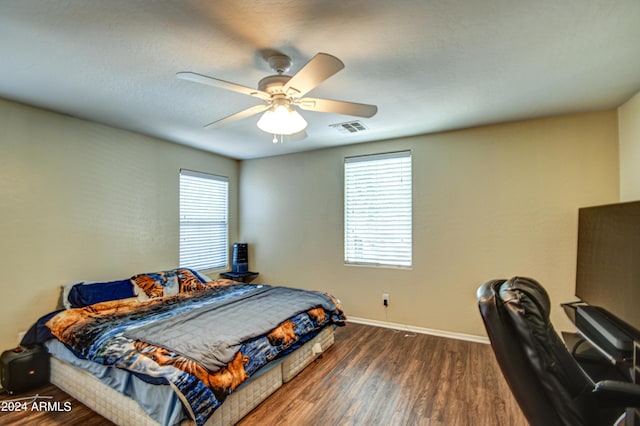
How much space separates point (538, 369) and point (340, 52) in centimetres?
193

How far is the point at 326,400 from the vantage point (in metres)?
2.28

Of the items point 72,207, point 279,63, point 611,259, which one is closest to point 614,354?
point 611,259

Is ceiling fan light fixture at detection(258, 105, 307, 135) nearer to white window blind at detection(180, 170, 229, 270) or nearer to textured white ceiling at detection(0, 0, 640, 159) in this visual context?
textured white ceiling at detection(0, 0, 640, 159)

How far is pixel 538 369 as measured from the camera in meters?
0.98

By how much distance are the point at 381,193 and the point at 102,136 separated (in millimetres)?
3405

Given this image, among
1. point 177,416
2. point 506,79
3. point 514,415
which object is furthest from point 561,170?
point 177,416

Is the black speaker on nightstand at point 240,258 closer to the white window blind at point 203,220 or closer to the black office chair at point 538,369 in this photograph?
the white window blind at point 203,220

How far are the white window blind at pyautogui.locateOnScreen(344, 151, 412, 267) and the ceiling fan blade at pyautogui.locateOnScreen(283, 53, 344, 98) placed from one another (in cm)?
233

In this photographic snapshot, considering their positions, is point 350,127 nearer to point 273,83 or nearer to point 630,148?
point 273,83

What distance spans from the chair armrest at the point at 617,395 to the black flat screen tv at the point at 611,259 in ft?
3.36

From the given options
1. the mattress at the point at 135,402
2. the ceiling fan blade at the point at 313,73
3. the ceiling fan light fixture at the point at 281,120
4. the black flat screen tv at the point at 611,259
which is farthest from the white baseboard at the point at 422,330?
the ceiling fan blade at the point at 313,73

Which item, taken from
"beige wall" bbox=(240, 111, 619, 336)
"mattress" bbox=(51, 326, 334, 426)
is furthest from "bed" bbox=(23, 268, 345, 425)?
"beige wall" bbox=(240, 111, 619, 336)

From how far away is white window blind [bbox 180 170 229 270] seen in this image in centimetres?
418

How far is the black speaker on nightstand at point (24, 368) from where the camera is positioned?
232cm
